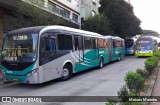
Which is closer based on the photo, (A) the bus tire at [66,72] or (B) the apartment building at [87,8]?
(A) the bus tire at [66,72]

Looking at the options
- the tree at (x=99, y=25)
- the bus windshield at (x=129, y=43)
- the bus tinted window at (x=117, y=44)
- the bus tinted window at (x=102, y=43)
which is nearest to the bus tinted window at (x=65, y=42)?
the bus tinted window at (x=102, y=43)

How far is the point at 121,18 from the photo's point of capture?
3716cm

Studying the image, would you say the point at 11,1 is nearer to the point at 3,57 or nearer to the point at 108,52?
Answer: the point at 3,57

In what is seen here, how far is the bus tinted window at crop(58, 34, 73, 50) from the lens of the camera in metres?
13.5

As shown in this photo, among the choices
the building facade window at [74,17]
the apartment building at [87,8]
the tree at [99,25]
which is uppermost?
the apartment building at [87,8]

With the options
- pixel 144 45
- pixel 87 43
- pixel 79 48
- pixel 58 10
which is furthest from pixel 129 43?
pixel 79 48

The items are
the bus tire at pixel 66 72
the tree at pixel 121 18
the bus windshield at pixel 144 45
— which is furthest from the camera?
the tree at pixel 121 18

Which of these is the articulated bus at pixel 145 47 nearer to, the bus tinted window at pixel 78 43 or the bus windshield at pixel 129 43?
the bus windshield at pixel 129 43

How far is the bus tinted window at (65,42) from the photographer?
44.2 ft

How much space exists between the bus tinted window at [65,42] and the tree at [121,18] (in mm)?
23498

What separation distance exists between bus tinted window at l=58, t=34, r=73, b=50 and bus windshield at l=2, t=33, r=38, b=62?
2017 millimetres

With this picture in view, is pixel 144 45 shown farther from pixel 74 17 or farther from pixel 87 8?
pixel 87 8

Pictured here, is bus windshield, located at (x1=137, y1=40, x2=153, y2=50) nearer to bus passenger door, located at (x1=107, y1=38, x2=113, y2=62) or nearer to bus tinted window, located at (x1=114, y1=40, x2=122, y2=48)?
bus tinted window, located at (x1=114, y1=40, x2=122, y2=48)

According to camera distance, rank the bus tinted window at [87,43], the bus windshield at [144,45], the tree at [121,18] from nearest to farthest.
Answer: the bus tinted window at [87,43], the bus windshield at [144,45], the tree at [121,18]
